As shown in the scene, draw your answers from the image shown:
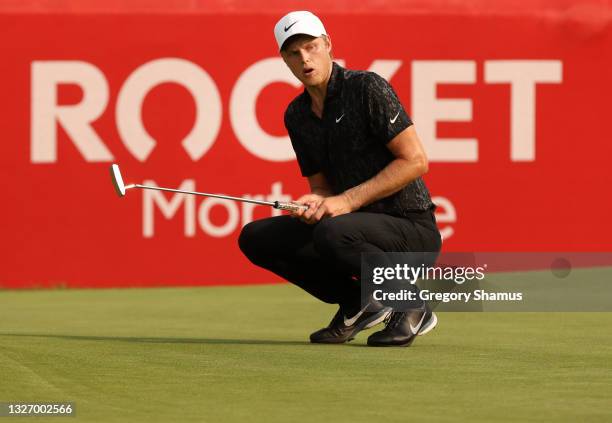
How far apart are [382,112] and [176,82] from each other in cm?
435

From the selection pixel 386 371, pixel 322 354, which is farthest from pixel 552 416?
pixel 322 354

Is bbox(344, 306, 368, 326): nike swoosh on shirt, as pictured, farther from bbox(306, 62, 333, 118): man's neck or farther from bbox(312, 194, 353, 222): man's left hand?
bbox(306, 62, 333, 118): man's neck

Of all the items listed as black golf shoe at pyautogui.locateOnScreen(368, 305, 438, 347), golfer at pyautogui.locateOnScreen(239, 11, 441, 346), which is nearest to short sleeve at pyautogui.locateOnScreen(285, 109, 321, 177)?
golfer at pyautogui.locateOnScreen(239, 11, 441, 346)

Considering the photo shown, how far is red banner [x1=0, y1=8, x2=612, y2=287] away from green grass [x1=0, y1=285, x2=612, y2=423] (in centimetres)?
194

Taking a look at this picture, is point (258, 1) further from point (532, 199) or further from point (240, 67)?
point (532, 199)

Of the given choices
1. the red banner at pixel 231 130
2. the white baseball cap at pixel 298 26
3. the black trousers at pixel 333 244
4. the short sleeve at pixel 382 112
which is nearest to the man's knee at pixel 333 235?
the black trousers at pixel 333 244

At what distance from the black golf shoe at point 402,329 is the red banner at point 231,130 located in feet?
13.3

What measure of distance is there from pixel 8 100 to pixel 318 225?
4473mm

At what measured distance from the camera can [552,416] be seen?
403 centimetres

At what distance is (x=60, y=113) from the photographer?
9.62m

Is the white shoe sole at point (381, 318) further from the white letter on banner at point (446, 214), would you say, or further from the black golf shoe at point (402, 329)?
the white letter on banner at point (446, 214)

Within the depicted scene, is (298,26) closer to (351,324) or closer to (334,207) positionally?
(334,207)

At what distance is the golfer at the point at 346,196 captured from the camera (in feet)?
18.4

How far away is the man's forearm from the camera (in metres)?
5.60
